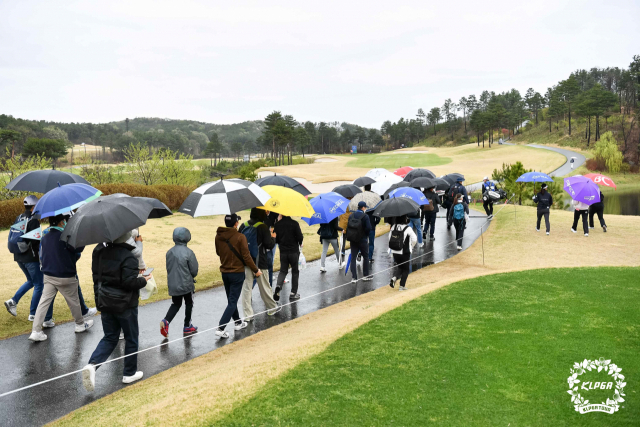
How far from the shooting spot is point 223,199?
23.8ft

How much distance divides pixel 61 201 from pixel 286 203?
3.97m

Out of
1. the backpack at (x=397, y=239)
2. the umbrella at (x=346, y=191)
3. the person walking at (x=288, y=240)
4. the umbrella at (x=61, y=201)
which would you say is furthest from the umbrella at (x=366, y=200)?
the umbrella at (x=61, y=201)

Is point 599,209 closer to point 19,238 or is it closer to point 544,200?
point 544,200

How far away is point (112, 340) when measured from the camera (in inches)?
232

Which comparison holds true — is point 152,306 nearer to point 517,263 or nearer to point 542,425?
point 542,425

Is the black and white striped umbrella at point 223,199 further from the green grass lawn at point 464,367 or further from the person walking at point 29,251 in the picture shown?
the person walking at point 29,251

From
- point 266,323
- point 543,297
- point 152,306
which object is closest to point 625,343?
point 543,297

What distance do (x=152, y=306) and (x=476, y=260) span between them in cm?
994

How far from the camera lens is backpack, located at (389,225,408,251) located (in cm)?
972

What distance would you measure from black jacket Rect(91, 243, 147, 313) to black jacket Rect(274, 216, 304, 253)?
398 cm

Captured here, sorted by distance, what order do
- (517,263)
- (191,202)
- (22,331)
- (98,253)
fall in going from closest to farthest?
(98,253), (191,202), (22,331), (517,263)

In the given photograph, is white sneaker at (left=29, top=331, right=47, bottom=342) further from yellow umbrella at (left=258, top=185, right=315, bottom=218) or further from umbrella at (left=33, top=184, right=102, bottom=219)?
yellow umbrella at (left=258, top=185, right=315, bottom=218)

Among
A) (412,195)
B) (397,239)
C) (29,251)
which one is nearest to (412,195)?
(412,195)

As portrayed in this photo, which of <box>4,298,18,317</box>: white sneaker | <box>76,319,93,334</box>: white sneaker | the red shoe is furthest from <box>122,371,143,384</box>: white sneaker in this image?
<box>4,298,18,317</box>: white sneaker
